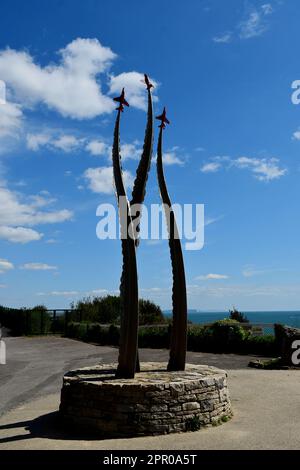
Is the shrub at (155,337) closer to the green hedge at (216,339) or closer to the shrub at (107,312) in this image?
the green hedge at (216,339)

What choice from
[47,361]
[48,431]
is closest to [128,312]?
[48,431]

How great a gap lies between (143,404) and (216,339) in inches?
504

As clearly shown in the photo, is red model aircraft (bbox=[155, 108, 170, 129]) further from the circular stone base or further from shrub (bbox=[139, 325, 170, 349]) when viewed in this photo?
shrub (bbox=[139, 325, 170, 349])

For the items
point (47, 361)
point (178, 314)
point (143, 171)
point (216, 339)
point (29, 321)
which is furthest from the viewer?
point (29, 321)

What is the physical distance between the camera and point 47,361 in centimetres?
1703

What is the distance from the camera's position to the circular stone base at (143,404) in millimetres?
Result: 6988

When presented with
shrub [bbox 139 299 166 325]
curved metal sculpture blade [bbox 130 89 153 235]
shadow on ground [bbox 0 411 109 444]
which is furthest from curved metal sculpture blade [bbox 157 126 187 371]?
shrub [bbox 139 299 166 325]

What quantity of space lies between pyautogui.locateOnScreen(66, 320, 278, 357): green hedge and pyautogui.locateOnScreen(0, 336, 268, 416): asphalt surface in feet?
3.48

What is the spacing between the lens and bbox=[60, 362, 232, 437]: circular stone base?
275 inches

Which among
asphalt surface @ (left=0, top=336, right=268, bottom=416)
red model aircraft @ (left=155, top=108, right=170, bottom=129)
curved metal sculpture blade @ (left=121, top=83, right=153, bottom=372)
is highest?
red model aircraft @ (left=155, top=108, right=170, bottom=129)

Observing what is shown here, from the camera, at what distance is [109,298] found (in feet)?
107

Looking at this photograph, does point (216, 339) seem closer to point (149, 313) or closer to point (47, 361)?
point (47, 361)

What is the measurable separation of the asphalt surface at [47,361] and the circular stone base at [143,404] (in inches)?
92.7

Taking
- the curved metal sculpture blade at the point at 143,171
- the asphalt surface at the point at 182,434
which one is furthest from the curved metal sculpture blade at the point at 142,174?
the asphalt surface at the point at 182,434
